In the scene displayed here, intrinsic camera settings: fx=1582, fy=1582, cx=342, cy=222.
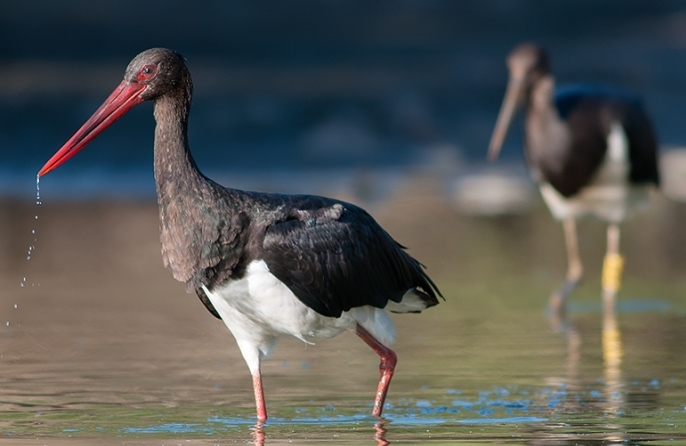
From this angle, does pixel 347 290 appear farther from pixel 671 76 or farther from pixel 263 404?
pixel 671 76

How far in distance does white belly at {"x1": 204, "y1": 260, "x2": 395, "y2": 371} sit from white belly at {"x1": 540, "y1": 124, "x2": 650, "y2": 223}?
4736 millimetres

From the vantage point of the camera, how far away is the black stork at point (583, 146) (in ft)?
38.2

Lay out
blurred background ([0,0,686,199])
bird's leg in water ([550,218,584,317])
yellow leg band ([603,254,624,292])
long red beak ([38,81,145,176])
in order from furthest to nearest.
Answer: blurred background ([0,0,686,199]), yellow leg band ([603,254,624,292]), bird's leg in water ([550,218,584,317]), long red beak ([38,81,145,176])

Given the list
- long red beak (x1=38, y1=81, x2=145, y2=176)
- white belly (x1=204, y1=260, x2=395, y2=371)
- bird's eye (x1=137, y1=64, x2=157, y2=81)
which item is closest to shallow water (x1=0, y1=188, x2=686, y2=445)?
white belly (x1=204, y1=260, x2=395, y2=371)

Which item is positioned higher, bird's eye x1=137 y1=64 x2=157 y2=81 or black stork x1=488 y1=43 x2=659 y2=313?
black stork x1=488 y1=43 x2=659 y2=313

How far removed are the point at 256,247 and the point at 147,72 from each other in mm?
950

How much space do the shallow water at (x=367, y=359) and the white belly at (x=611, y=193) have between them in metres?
0.56

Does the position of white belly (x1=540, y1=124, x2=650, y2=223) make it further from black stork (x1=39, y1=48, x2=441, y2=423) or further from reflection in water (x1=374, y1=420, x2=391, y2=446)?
reflection in water (x1=374, y1=420, x2=391, y2=446)

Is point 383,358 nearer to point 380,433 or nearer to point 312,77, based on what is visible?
point 380,433

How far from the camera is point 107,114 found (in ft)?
22.9

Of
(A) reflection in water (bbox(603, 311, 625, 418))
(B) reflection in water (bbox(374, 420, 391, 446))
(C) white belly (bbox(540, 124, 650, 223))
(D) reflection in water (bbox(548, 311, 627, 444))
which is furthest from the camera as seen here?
(C) white belly (bbox(540, 124, 650, 223))

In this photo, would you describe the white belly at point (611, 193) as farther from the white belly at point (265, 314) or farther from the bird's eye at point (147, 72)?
the bird's eye at point (147, 72)

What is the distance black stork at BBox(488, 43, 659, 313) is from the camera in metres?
11.6

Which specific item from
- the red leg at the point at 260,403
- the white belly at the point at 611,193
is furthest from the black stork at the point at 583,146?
the red leg at the point at 260,403
